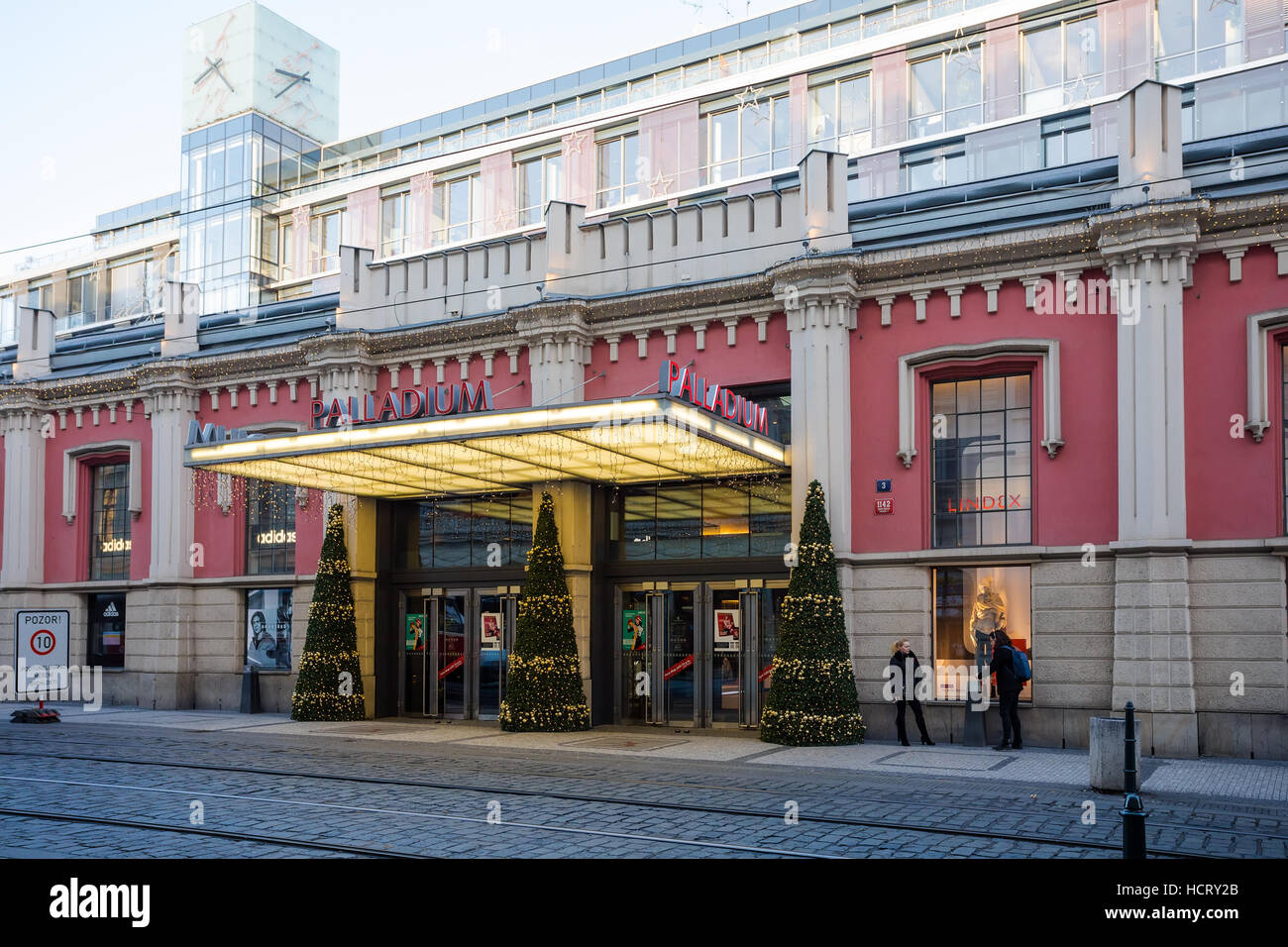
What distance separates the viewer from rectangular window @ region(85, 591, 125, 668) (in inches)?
1147

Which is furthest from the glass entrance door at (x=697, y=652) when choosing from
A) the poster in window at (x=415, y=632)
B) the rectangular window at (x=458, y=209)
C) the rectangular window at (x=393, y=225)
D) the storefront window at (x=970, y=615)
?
the rectangular window at (x=393, y=225)

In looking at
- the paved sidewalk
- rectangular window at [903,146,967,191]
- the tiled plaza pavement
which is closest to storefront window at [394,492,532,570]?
the paved sidewalk

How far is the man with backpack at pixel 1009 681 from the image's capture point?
18.2 metres

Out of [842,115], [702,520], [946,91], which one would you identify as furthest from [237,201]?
[702,520]

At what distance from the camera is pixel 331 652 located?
78.7ft

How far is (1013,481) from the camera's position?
19.7 m

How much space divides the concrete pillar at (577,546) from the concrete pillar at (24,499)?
15.9 metres

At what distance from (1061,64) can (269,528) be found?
2747 cm

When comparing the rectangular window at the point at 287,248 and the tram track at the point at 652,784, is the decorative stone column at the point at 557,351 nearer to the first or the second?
the tram track at the point at 652,784

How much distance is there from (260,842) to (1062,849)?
23.6 feet

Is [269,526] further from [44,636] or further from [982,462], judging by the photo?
[982,462]

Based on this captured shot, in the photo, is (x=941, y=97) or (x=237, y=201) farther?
(x=237, y=201)
